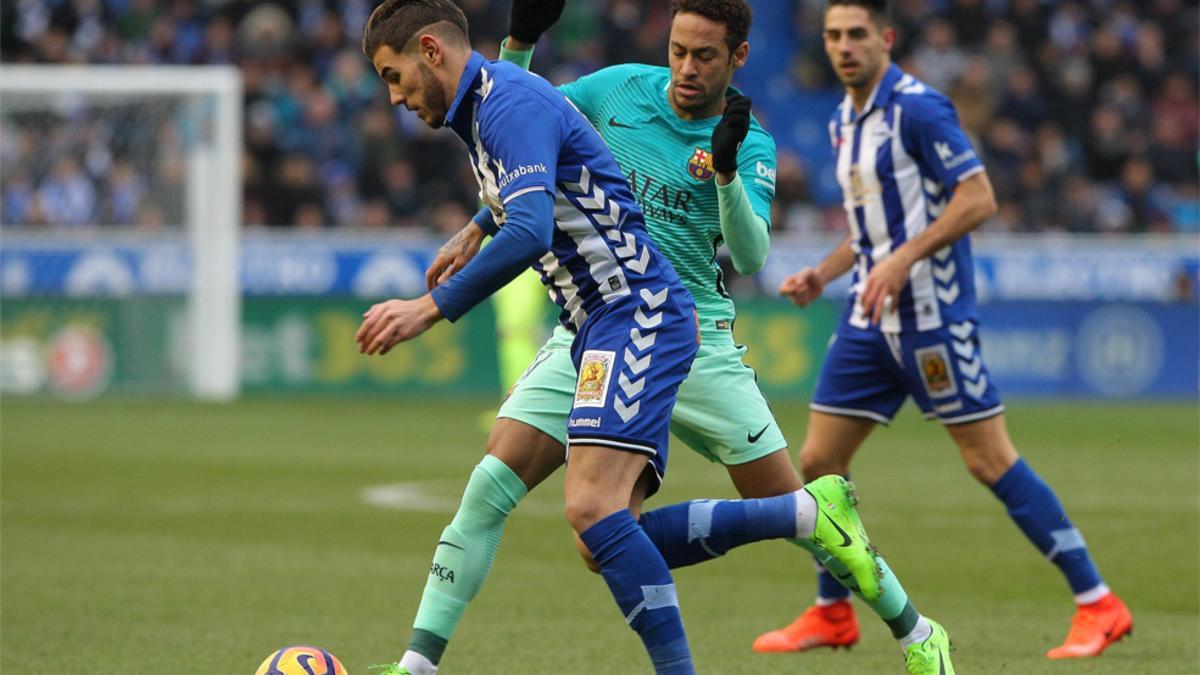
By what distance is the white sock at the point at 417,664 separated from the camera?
5176 millimetres

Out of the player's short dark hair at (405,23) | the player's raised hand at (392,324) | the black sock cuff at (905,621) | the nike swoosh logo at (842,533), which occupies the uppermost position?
the player's short dark hair at (405,23)

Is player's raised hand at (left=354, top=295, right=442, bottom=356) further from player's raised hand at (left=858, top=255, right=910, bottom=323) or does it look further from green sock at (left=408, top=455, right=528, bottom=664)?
player's raised hand at (left=858, top=255, right=910, bottom=323)

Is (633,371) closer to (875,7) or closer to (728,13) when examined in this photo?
(728,13)

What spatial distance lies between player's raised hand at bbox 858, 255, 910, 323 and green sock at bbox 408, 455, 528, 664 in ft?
5.59

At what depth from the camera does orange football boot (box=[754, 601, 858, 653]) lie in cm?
660

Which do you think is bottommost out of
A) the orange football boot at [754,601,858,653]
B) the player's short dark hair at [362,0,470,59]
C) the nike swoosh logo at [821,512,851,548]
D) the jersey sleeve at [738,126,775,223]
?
A: the orange football boot at [754,601,858,653]

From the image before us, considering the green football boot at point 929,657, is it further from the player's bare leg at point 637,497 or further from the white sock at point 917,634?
the player's bare leg at point 637,497

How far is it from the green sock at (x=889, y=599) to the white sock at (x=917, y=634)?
0.5 inches

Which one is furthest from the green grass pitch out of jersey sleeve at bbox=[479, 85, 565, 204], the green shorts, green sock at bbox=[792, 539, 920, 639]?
jersey sleeve at bbox=[479, 85, 565, 204]

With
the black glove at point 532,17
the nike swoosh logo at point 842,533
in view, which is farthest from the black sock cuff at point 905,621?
the black glove at point 532,17

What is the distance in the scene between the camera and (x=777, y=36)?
27.1 m

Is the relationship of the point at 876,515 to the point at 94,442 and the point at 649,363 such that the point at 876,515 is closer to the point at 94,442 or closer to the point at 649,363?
the point at 649,363

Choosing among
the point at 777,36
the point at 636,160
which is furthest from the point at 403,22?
the point at 777,36

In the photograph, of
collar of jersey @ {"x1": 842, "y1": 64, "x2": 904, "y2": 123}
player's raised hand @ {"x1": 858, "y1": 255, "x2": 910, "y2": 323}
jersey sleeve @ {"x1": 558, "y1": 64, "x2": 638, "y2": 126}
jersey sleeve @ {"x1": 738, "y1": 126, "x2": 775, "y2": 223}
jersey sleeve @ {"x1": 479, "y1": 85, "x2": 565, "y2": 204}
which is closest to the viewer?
jersey sleeve @ {"x1": 479, "y1": 85, "x2": 565, "y2": 204}
